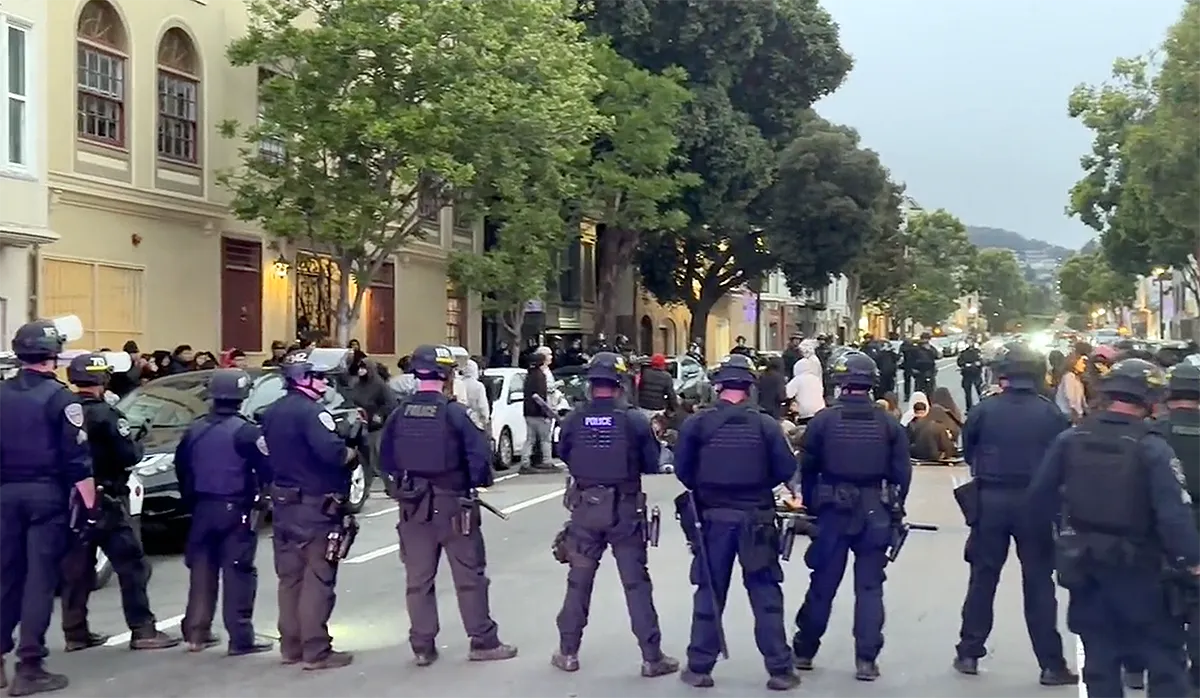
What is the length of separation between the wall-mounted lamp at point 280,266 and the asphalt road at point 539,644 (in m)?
14.0

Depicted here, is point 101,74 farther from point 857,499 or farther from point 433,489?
point 857,499

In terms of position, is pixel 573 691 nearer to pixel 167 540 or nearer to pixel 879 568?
pixel 879 568

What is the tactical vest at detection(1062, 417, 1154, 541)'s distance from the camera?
6492mm

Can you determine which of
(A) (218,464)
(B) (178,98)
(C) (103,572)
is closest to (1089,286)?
(B) (178,98)

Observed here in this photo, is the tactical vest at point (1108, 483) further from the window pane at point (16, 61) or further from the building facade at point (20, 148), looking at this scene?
the window pane at point (16, 61)

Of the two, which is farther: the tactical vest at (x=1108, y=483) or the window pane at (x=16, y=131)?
the window pane at (x=16, y=131)

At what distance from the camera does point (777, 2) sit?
3856cm

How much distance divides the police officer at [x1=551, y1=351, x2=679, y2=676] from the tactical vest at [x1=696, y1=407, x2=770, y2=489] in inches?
14.4

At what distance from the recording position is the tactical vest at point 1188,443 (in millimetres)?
7523

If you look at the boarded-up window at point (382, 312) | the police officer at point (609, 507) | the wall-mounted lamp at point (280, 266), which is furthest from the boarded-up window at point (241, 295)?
the police officer at point (609, 507)

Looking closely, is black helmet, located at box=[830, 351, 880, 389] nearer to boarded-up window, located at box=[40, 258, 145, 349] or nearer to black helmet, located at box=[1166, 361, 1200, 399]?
black helmet, located at box=[1166, 361, 1200, 399]

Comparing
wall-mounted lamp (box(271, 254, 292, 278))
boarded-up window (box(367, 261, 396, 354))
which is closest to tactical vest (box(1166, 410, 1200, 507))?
wall-mounted lamp (box(271, 254, 292, 278))

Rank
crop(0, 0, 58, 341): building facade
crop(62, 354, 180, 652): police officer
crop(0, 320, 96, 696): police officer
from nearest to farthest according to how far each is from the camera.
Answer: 1. crop(0, 320, 96, 696): police officer
2. crop(62, 354, 180, 652): police officer
3. crop(0, 0, 58, 341): building facade

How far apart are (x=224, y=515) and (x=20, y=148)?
39.1ft
